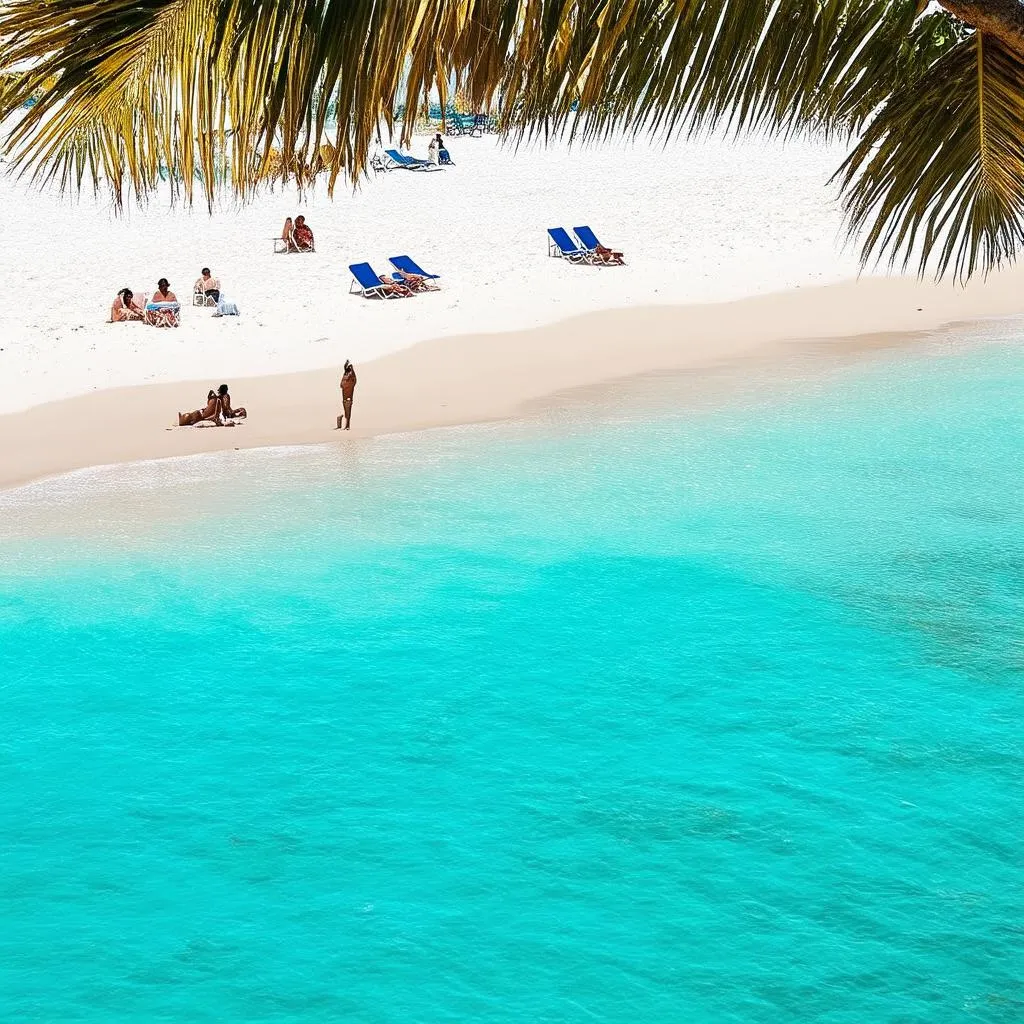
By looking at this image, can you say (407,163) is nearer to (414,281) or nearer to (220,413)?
(414,281)

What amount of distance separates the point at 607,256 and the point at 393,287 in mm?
5192

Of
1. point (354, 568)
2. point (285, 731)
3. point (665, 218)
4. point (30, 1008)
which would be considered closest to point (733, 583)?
point (354, 568)

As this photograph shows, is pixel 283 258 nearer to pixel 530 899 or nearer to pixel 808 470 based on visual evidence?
pixel 808 470

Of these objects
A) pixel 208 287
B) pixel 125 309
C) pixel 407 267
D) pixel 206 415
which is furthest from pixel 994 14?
pixel 407 267

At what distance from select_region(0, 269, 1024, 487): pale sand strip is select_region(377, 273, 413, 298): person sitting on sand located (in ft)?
7.64

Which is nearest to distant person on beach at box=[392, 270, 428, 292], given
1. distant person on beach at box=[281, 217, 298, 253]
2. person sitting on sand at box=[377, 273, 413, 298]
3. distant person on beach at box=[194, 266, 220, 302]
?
person sitting on sand at box=[377, 273, 413, 298]

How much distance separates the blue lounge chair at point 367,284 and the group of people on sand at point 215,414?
21.2ft

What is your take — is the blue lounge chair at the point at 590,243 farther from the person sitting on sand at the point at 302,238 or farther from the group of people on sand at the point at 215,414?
the group of people on sand at the point at 215,414

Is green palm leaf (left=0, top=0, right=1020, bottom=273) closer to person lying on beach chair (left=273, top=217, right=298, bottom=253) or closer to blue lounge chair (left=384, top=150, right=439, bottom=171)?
person lying on beach chair (left=273, top=217, right=298, bottom=253)

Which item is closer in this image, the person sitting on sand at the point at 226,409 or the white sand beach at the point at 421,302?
the person sitting on sand at the point at 226,409

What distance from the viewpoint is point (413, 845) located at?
10.2 m

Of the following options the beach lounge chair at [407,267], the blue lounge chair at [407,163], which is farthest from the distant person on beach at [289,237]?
the blue lounge chair at [407,163]

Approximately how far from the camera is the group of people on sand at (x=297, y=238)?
27.8 m

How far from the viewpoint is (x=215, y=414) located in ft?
62.6
